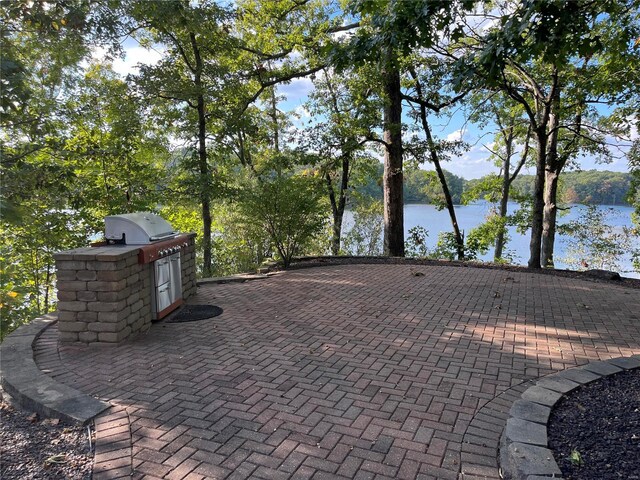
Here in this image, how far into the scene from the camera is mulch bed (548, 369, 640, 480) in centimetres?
191

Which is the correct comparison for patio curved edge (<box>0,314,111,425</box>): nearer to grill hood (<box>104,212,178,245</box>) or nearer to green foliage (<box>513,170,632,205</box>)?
grill hood (<box>104,212,178,245</box>)

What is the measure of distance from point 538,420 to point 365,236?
449 inches

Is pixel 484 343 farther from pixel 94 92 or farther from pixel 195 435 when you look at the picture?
pixel 94 92

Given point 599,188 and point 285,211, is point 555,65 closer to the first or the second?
point 285,211

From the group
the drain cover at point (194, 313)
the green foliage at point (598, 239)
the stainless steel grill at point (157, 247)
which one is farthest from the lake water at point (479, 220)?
the stainless steel grill at point (157, 247)

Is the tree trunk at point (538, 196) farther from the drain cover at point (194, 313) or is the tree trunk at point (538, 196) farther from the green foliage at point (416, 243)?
the drain cover at point (194, 313)

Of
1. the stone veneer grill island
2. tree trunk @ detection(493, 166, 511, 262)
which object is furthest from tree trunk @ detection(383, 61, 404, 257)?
tree trunk @ detection(493, 166, 511, 262)

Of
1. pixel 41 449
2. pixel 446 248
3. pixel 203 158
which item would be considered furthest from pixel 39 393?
pixel 446 248

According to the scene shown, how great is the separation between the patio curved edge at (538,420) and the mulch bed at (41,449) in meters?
2.20

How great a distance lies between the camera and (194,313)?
16.3ft

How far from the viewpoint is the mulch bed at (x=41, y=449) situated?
2051mm

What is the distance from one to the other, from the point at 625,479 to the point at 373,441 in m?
1.21

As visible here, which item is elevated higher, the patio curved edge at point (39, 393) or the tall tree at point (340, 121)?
the tall tree at point (340, 121)

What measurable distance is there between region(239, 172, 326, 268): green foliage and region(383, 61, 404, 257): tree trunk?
8.99ft
